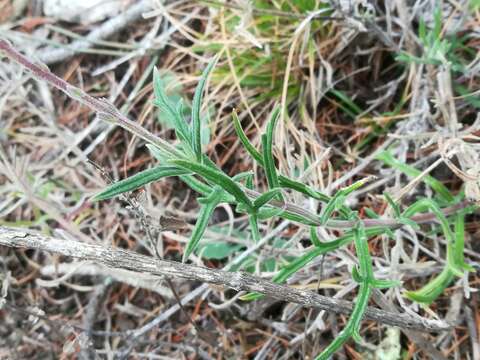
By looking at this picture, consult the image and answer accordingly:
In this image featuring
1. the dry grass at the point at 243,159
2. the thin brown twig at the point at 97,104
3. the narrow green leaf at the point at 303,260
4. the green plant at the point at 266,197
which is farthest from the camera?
the dry grass at the point at 243,159

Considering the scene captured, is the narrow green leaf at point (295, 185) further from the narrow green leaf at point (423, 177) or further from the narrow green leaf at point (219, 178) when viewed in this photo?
the narrow green leaf at point (423, 177)

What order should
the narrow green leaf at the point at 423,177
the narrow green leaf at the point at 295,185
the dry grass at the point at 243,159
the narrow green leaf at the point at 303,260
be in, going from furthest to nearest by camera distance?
1. the dry grass at the point at 243,159
2. the narrow green leaf at the point at 423,177
3. the narrow green leaf at the point at 303,260
4. the narrow green leaf at the point at 295,185

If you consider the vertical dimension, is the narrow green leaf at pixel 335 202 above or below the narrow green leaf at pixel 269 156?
below

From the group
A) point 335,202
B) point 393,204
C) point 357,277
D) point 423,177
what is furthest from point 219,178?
point 423,177

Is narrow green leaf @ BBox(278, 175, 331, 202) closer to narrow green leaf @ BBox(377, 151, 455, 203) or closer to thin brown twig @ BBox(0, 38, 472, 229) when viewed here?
thin brown twig @ BBox(0, 38, 472, 229)

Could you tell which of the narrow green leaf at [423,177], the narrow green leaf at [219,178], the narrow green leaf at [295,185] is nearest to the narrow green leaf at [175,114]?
the narrow green leaf at [219,178]

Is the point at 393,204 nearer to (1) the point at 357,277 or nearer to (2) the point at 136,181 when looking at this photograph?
(1) the point at 357,277

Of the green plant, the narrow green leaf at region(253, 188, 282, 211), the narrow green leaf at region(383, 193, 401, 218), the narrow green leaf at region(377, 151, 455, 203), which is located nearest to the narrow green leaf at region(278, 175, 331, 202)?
the green plant

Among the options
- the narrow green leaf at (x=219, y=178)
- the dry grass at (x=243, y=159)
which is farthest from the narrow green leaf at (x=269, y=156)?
the dry grass at (x=243, y=159)

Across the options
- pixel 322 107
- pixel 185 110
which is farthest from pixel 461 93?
pixel 185 110

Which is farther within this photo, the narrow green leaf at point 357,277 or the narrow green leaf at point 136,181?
the narrow green leaf at point 357,277
